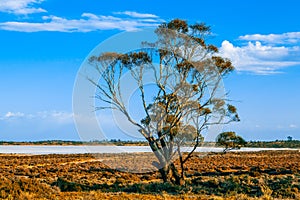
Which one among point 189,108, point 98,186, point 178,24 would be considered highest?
point 178,24

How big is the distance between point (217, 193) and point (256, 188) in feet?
6.14

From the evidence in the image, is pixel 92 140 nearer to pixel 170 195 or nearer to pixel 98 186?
pixel 98 186

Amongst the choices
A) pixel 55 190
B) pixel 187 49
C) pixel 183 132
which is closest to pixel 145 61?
pixel 187 49

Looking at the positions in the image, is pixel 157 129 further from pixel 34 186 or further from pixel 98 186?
pixel 34 186

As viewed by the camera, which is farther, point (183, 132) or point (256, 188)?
point (183, 132)

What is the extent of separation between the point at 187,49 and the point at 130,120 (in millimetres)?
4615

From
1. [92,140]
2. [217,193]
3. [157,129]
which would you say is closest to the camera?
[217,193]

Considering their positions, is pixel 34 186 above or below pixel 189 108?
below

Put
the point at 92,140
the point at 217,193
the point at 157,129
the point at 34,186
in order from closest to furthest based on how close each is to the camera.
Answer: the point at 34,186, the point at 217,193, the point at 157,129, the point at 92,140

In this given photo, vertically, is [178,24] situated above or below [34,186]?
above

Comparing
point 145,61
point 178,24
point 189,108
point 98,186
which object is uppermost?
point 178,24

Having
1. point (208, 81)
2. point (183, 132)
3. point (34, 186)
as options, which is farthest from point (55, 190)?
point (208, 81)

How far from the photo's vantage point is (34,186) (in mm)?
18312

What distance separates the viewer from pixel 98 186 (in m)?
23.4
